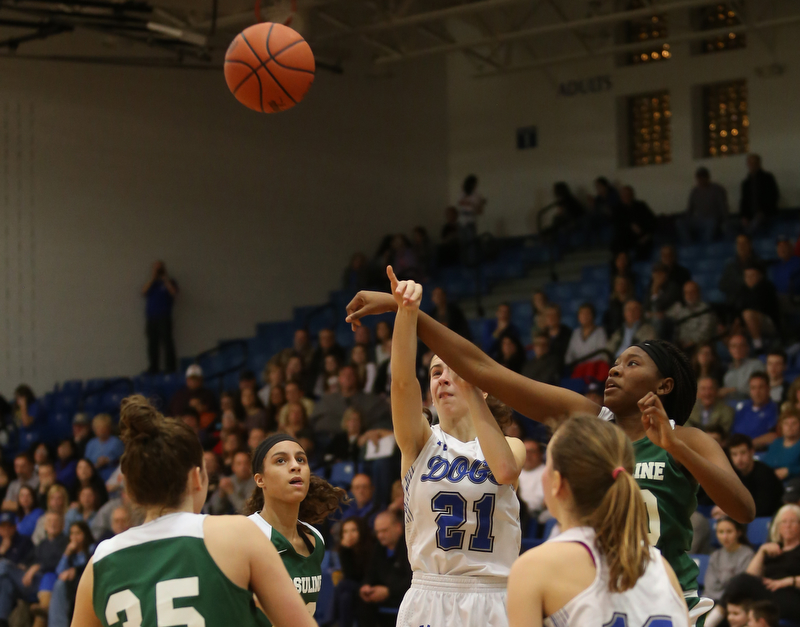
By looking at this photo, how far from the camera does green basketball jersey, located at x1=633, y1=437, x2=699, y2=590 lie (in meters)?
3.29

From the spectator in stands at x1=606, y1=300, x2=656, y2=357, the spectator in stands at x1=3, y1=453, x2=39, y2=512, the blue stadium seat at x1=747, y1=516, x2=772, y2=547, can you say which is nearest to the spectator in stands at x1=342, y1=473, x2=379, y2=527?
the blue stadium seat at x1=747, y1=516, x2=772, y2=547

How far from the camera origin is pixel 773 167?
15.3 m

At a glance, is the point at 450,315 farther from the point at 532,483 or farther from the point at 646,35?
the point at 646,35

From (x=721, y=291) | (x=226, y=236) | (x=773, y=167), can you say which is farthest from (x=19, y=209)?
(x=773, y=167)

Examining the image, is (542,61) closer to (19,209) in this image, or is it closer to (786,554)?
Result: (19,209)

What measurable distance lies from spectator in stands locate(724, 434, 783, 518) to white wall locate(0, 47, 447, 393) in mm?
9988

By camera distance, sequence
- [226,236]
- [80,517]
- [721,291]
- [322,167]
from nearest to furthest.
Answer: [80,517]
[721,291]
[226,236]
[322,167]

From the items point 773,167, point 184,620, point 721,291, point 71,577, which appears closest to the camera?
point 184,620

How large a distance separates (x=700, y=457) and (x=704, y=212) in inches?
472

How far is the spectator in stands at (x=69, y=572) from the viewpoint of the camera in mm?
9297

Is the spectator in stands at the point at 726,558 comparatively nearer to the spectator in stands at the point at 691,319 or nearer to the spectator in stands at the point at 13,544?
the spectator in stands at the point at 691,319

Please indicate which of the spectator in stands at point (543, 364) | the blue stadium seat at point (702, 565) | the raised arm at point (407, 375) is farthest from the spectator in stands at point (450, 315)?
the raised arm at point (407, 375)

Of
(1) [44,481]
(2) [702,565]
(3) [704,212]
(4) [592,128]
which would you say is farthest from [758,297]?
(1) [44,481]

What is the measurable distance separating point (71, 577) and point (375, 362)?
4.51m
